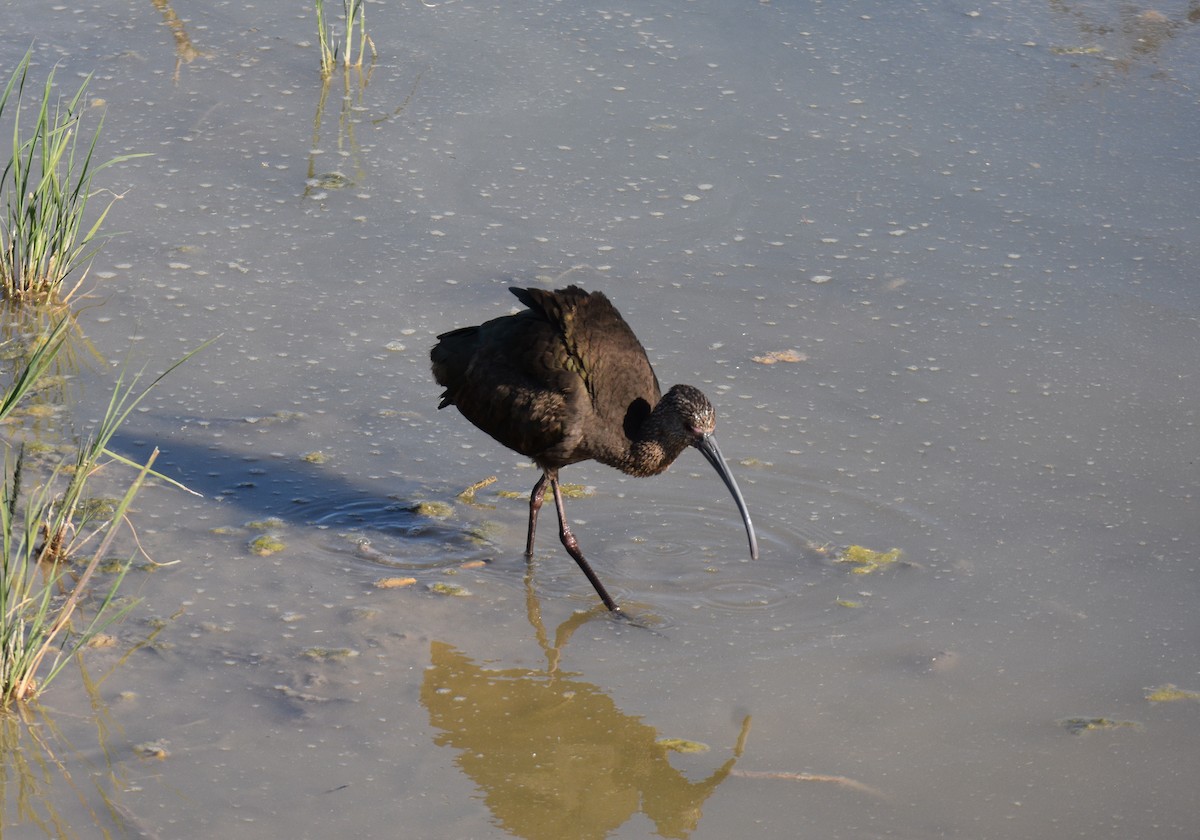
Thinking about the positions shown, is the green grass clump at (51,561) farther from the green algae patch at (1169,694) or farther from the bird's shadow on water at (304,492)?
the green algae patch at (1169,694)

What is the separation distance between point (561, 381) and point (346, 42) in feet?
15.3

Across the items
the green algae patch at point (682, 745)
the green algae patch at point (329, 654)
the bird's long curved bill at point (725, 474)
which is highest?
the bird's long curved bill at point (725, 474)

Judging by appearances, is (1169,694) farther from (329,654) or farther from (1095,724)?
(329,654)

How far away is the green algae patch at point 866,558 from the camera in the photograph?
4949 mm

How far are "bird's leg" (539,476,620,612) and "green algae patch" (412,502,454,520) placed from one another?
1.45ft

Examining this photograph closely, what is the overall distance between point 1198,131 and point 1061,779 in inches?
206

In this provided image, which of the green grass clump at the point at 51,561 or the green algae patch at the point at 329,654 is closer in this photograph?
the green grass clump at the point at 51,561

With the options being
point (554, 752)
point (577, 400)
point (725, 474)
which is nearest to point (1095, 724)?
point (725, 474)

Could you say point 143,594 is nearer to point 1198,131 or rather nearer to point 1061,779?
point 1061,779

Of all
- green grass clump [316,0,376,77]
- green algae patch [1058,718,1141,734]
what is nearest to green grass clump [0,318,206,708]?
green algae patch [1058,718,1141,734]

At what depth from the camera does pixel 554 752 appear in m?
4.09

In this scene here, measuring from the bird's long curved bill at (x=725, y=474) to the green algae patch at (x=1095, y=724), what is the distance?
1087mm

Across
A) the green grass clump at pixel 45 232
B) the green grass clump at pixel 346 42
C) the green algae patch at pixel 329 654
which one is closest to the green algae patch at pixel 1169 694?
the green algae patch at pixel 329 654

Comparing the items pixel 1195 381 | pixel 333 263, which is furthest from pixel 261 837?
pixel 1195 381
